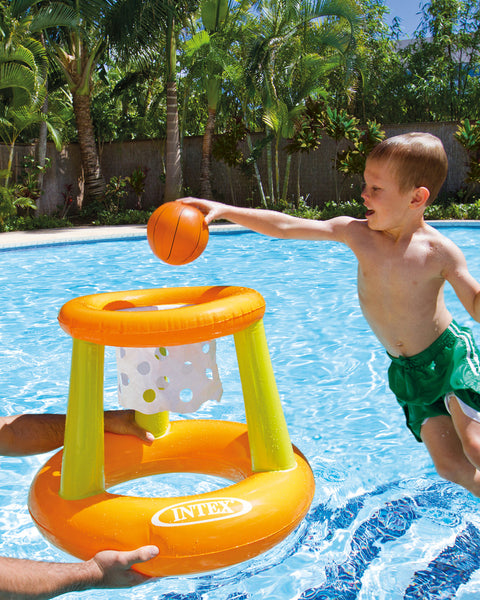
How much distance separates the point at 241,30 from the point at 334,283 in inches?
402

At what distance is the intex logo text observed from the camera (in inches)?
86.1

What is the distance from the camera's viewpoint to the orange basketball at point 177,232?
2.49 metres

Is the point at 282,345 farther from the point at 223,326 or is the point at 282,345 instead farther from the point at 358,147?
the point at 358,147

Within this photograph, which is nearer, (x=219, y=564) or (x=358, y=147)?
(x=219, y=564)

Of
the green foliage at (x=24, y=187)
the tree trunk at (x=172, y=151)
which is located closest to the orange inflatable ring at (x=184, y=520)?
the green foliage at (x=24, y=187)

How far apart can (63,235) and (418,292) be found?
455 inches

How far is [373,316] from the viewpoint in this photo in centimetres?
260

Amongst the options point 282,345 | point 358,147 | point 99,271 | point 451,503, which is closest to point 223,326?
point 451,503

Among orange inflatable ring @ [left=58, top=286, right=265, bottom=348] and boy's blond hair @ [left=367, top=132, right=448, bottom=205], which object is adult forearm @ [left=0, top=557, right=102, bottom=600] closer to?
orange inflatable ring @ [left=58, top=286, right=265, bottom=348]

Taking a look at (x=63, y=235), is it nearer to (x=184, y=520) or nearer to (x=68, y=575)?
(x=184, y=520)

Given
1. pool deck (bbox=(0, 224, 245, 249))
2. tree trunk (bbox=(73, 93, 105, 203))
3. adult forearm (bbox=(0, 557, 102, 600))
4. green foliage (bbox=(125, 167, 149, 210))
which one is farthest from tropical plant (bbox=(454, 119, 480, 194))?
adult forearm (bbox=(0, 557, 102, 600))

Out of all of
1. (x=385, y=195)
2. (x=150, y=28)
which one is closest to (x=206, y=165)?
(x=150, y=28)

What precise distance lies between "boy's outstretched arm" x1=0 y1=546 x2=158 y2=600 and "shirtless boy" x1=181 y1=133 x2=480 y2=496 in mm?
1165

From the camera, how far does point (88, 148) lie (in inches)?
656
